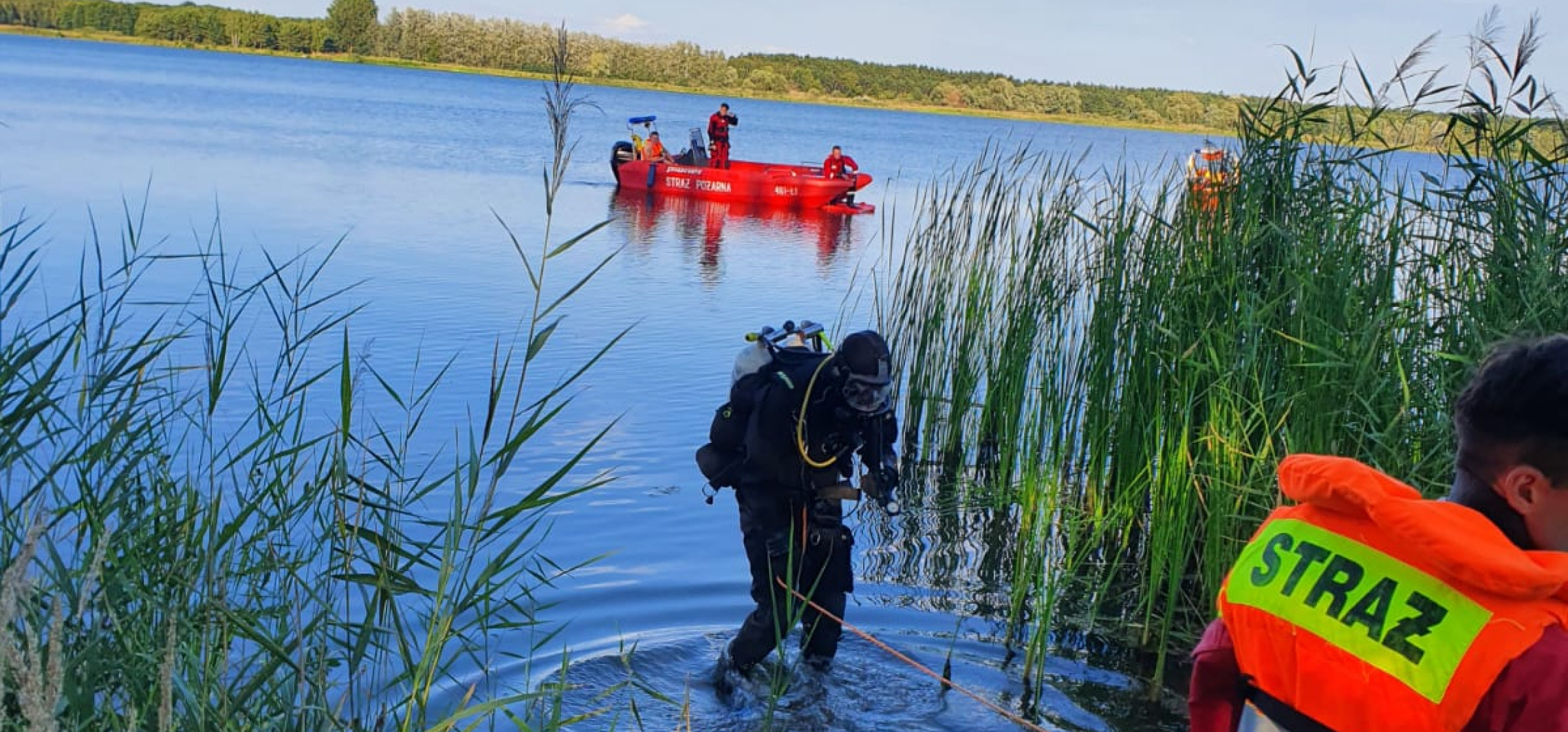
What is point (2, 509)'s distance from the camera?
3299mm

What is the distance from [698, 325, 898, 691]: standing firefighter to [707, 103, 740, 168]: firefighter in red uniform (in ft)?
57.5

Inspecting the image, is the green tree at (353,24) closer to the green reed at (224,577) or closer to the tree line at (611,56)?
the tree line at (611,56)

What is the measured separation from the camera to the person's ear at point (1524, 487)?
75.6 inches

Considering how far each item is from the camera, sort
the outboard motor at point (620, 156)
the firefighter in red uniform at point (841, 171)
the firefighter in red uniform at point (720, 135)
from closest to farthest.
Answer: the firefighter in red uniform at point (841, 171)
the firefighter in red uniform at point (720, 135)
the outboard motor at point (620, 156)

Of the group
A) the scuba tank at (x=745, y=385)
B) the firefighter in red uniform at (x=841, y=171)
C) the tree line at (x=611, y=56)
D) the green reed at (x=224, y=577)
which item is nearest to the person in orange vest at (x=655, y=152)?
the firefighter in red uniform at (x=841, y=171)

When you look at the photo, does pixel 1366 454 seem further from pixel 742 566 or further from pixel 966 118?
pixel 966 118

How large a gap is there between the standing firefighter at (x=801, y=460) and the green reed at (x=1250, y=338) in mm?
832

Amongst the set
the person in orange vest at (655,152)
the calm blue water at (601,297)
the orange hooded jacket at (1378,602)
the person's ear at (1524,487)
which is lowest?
the calm blue water at (601,297)

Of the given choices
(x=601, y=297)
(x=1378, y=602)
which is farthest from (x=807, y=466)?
(x=601, y=297)

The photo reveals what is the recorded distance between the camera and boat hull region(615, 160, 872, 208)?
22.6 meters

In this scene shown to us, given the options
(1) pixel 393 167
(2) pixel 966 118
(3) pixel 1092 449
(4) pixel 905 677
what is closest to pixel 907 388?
(3) pixel 1092 449

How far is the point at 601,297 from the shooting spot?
43.7ft

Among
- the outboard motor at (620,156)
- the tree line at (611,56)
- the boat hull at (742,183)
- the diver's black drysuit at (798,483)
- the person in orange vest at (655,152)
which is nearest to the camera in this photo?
the diver's black drysuit at (798,483)

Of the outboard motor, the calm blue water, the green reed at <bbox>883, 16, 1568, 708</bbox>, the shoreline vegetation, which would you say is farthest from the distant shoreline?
the green reed at <bbox>883, 16, 1568, 708</bbox>
